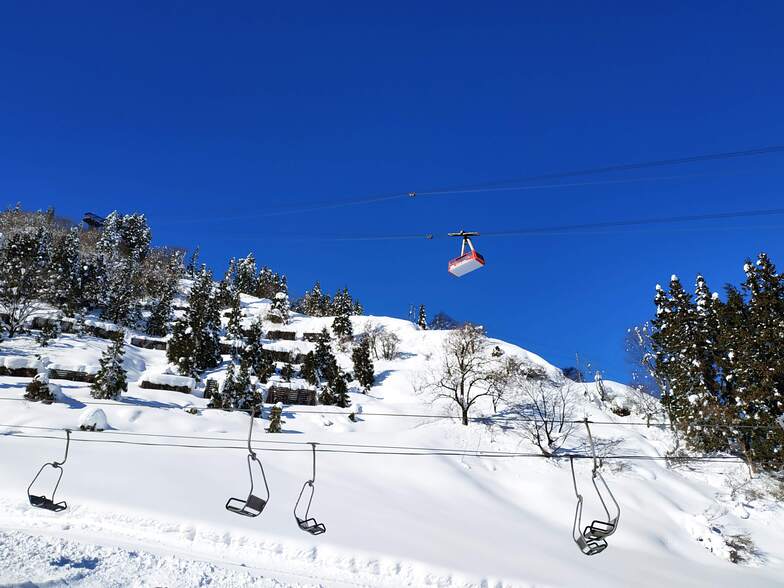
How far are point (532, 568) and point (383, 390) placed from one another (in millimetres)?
34174

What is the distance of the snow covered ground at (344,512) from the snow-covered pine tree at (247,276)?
71.9 m

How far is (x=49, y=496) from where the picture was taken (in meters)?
16.5

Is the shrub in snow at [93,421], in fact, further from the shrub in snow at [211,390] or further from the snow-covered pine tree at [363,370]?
the snow-covered pine tree at [363,370]

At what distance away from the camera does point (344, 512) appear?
19031 millimetres

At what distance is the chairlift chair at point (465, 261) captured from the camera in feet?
29.5

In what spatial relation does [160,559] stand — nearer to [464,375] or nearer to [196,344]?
[464,375]

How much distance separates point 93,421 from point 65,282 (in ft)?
156

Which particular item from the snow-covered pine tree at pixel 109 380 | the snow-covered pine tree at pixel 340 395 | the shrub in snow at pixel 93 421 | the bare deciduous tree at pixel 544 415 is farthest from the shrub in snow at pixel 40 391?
the bare deciduous tree at pixel 544 415

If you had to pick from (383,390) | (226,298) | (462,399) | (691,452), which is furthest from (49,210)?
(691,452)

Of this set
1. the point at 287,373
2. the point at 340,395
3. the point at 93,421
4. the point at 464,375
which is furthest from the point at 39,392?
the point at 464,375

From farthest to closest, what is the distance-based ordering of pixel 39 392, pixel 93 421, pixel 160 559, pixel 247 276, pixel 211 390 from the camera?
pixel 247 276 < pixel 211 390 < pixel 39 392 < pixel 93 421 < pixel 160 559

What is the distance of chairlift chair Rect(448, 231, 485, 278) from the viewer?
8.99 meters

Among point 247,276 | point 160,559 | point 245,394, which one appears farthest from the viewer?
point 247,276

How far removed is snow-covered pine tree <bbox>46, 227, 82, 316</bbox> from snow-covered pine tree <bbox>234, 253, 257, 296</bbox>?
37.3 m
